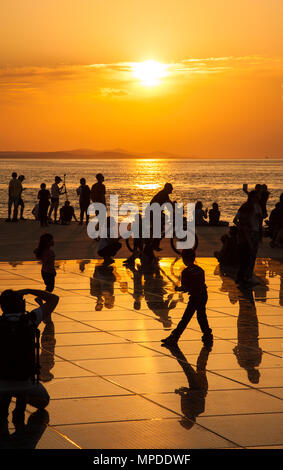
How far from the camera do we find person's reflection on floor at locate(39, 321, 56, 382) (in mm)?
8570

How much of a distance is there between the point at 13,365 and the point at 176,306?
20.5 feet

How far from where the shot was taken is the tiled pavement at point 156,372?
6719mm

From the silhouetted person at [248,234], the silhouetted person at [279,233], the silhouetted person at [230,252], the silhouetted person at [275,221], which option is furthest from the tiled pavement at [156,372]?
the silhouetted person at [275,221]

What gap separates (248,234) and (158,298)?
96.7 inches

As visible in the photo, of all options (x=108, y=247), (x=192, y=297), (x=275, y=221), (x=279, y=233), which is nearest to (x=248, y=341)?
(x=192, y=297)

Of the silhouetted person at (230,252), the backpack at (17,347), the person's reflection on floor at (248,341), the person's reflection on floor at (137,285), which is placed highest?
the backpack at (17,347)

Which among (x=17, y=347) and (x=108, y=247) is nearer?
(x=17, y=347)

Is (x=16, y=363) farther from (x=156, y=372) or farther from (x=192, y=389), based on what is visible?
(x=156, y=372)

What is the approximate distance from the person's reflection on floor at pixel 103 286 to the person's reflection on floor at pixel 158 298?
597mm

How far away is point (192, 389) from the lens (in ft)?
26.5

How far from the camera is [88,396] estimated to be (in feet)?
25.6

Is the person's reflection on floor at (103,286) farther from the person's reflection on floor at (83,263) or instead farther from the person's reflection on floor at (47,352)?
the person's reflection on floor at (47,352)

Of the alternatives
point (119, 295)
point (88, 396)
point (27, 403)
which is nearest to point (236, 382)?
point (88, 396)
